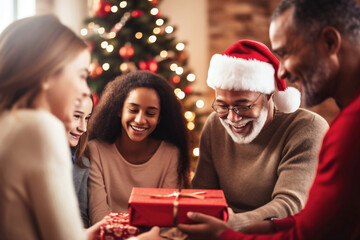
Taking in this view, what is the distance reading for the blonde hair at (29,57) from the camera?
38.6 inches

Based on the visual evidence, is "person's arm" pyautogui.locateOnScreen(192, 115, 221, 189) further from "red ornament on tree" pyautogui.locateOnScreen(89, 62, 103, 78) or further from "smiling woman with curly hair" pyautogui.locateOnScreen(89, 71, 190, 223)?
"red ornament on tree" pyautogui.locateOnScreen(89, 62, 103, 78)

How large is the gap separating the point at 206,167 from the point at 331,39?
1.16 m

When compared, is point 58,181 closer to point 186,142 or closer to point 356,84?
point 356,84

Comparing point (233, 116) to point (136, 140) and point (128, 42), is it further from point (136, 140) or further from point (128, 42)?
point (128, 42)

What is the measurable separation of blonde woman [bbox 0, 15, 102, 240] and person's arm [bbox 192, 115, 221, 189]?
120 cm

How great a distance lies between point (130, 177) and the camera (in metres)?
2.09

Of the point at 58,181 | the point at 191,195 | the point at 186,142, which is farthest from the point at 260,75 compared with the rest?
the point at 58,181

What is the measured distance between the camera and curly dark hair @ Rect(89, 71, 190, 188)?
214cm

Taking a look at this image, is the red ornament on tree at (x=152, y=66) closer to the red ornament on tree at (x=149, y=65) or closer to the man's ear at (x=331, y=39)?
the red ornament on tree at (x=149, y=65)

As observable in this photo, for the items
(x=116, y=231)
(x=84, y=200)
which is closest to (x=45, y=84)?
(x=116, y=231)

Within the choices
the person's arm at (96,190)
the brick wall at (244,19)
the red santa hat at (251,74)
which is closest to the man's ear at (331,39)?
the red santa hat at (251,74)

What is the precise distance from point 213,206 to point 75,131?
2.85ft

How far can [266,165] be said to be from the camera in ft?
6.31

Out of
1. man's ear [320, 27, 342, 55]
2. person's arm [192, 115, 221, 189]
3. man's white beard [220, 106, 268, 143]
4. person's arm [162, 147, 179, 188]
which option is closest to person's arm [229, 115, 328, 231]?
man's white beard [220, 106, 268, 143]
